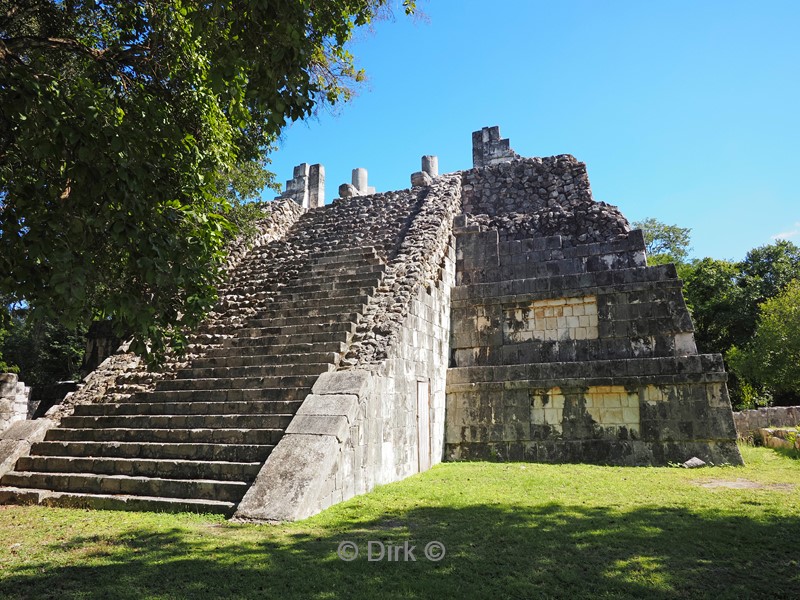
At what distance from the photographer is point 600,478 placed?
28.0 feet

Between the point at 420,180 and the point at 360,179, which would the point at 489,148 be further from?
the point at 360,179

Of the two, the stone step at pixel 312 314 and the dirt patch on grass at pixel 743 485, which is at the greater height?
the stone step at pixel 312 314

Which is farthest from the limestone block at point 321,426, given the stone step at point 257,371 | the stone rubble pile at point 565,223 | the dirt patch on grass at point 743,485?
the stone rubble pile at point 565,223

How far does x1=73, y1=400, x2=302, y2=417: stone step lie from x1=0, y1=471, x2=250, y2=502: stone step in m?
1.36

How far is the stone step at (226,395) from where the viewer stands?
8.33m

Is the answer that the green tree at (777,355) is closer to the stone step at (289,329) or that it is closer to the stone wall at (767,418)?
the stone wall at (767,418)

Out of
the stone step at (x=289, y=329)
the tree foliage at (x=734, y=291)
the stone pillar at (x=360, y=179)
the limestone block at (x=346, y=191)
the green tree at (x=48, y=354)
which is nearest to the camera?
the stone step at (x=289, y=329)

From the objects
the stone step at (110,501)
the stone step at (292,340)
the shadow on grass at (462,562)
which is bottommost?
the shadow on grass at (462,562)

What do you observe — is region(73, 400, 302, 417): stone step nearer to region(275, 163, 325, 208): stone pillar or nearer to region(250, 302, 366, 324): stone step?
region(250, 302, 366, 324): stone step

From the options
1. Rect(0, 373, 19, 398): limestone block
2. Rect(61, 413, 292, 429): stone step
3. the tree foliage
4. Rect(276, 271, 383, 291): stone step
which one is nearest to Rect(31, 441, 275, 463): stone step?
Rect(61, 413, 292, 429): stone step

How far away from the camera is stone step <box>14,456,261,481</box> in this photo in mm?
7039

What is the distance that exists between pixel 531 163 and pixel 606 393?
7621mm

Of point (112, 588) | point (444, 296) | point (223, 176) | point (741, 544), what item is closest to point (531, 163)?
point (444, 296)

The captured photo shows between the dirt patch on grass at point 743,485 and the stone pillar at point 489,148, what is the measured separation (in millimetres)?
13998
